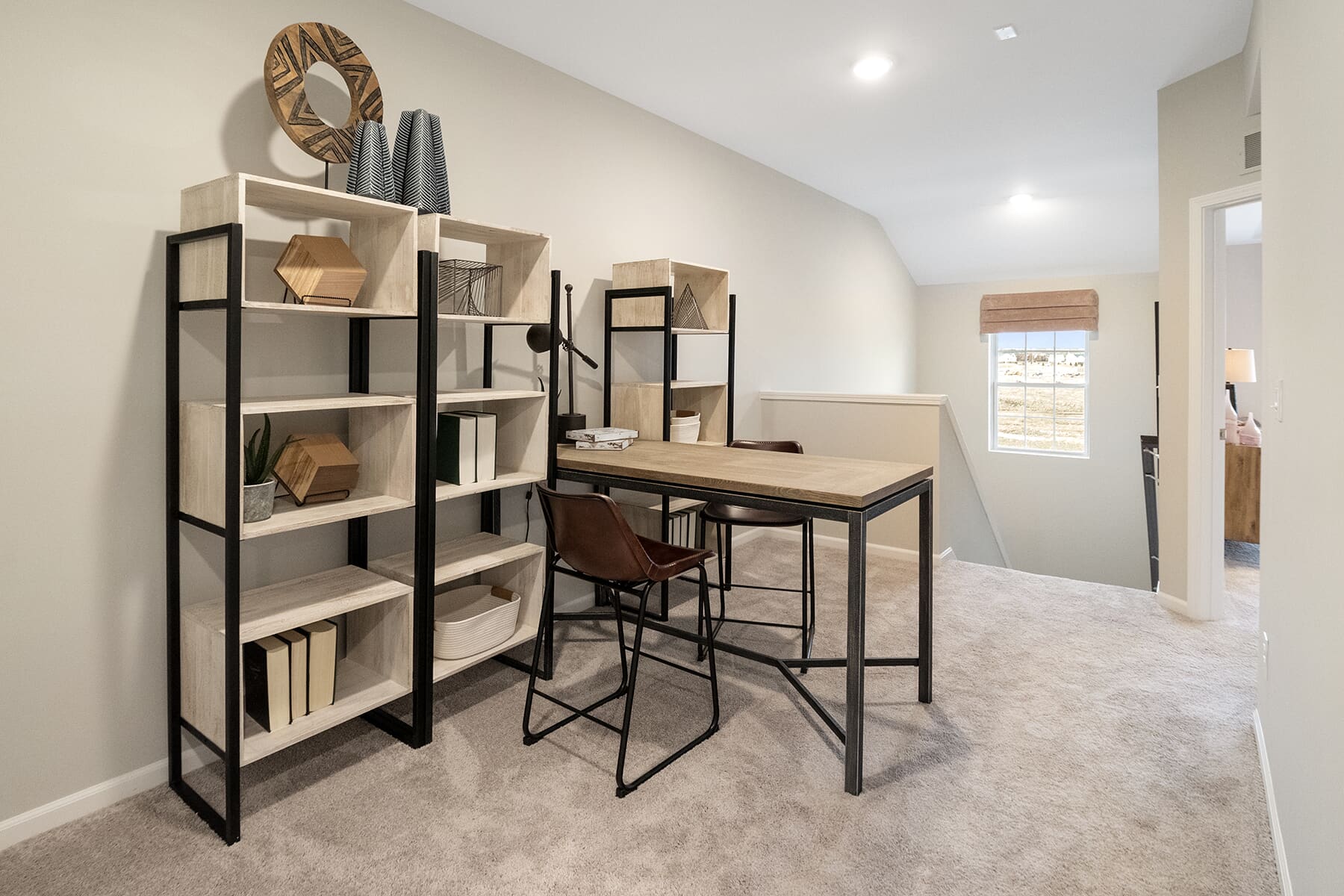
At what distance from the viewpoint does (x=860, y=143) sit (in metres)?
4.41

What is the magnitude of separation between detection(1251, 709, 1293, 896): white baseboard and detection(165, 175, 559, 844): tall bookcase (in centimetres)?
213

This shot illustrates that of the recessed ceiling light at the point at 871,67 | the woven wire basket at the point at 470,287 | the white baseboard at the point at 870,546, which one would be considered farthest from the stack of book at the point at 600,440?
the recessed ceiling light at the point at 871,67

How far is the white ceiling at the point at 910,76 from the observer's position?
2801mm

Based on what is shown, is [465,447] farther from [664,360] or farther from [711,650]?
[664,360]

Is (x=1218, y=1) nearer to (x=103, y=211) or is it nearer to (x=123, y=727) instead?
(x=103, y=211)

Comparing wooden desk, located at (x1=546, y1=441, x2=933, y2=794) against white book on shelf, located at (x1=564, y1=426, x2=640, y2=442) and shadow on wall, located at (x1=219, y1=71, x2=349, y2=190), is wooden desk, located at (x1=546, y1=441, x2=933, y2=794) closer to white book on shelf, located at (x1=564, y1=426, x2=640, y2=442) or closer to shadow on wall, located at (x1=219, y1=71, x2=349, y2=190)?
white book on shelf, located at (x1=564, y1=426, x2=640, y2=442)

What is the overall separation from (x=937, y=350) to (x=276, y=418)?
6592 millimetres

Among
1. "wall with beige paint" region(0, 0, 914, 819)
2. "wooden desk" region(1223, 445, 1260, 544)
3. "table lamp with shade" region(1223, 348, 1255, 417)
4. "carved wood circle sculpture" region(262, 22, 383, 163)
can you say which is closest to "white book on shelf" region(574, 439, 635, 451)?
"wall with beige paint" region(0, 0, 914, 819)

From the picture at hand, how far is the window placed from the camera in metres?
6.82

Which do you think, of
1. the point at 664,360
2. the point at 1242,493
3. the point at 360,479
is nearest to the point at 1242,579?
the point at 1242,493

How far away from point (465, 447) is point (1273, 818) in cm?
246

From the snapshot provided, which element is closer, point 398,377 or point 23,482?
point 23,482

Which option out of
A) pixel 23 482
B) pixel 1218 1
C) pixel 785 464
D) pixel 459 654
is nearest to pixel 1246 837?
pixel 785 464

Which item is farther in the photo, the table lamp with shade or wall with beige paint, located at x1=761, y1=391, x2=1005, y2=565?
the table lamp with shade
